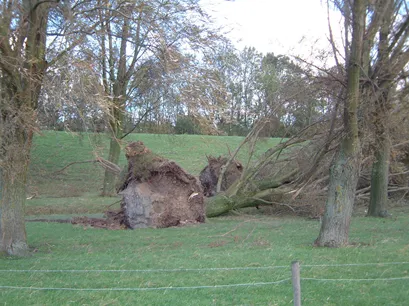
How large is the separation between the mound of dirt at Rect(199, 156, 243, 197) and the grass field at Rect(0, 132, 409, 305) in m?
3.75

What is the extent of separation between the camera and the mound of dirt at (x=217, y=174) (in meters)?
19.2

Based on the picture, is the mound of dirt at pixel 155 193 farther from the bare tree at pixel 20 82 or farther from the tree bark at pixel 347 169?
the tree bark at pixel 347 169

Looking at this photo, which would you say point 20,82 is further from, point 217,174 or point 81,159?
point 81,159

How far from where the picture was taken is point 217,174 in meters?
19.7

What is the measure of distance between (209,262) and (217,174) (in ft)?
38.6

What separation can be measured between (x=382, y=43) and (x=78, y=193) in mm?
18844

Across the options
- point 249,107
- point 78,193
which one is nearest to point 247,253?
point 249,107

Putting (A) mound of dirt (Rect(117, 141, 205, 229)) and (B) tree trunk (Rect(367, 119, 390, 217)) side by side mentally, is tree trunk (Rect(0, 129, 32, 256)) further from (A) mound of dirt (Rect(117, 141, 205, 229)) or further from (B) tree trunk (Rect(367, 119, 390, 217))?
(B) tree trunk (Rect(367, 119, 390, 217))

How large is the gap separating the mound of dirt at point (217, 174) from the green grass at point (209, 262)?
5.45m

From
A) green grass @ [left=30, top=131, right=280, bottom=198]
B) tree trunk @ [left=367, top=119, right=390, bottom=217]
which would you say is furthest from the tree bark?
green grass @ [left=30, top=131, right=280, bottom=198]

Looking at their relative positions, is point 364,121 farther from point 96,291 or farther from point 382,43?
point 96,291

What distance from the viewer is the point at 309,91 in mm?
12805

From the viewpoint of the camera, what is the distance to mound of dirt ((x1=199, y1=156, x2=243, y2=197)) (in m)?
19.2

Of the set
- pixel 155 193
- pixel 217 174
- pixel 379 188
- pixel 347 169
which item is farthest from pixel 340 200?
pixel 217 174
